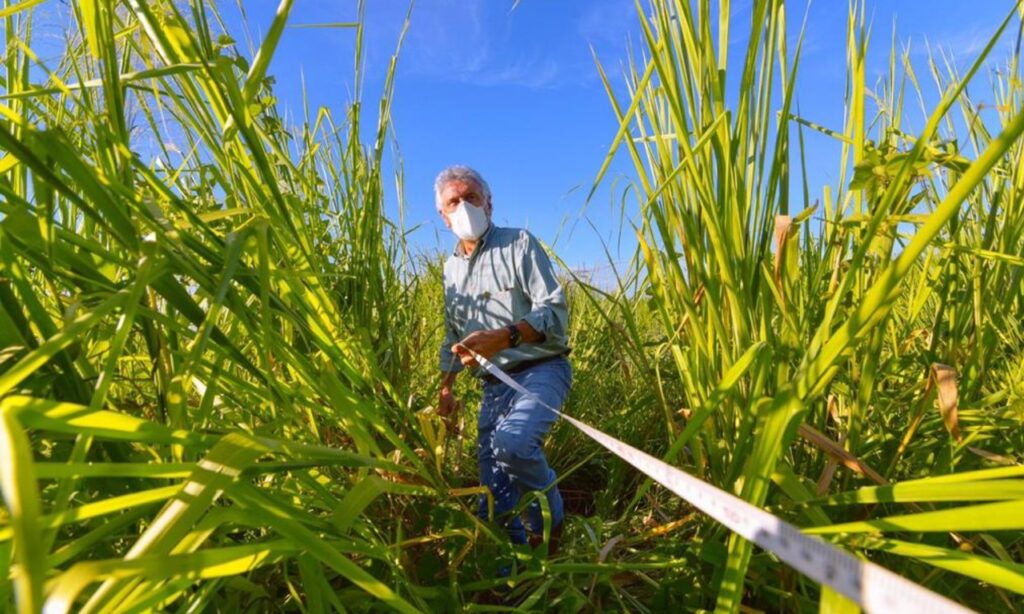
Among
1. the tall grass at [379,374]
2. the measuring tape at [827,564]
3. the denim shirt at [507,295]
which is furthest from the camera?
the denim shirt at [507,295]

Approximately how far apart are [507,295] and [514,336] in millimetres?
293

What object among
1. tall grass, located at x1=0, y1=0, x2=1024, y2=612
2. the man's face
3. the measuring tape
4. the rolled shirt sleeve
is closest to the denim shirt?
the rolled shirt sleeve

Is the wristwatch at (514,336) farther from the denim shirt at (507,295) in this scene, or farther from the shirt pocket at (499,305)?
the shirt pocket at (499,305)

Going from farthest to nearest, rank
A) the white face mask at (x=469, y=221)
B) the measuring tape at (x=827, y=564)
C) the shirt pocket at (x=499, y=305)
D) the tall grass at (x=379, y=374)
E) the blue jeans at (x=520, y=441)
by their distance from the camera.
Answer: the white face mask at (x=469, y=221) < the shirt pocket at (x=499, y=305) < the blue jeans at (x=520, y=441) < the tall grass at (x=379, y=374) < the measuring tape at (x=827, y=564)

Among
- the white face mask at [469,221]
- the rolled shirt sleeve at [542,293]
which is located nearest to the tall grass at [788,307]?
the rolled shirt sleeve at [542,293]

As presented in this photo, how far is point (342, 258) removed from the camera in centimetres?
133

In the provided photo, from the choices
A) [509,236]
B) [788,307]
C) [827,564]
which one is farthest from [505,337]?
[827,564]

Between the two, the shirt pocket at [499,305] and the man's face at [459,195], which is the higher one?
the man's face at [459,195]

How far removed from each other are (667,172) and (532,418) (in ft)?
3.07

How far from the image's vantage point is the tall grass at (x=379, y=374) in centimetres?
37

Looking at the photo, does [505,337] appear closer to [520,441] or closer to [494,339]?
[494,339]

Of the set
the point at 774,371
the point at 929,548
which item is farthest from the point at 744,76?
the point at 929,548

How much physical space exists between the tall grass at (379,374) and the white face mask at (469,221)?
1003 millimetres

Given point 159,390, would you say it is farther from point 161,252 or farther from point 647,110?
point 647,110
